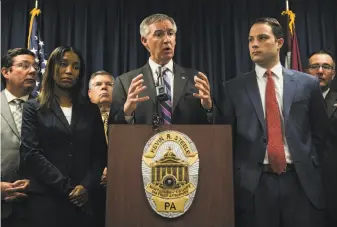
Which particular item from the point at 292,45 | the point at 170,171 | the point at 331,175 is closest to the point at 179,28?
the point at 292,45

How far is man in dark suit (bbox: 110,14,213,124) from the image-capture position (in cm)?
234

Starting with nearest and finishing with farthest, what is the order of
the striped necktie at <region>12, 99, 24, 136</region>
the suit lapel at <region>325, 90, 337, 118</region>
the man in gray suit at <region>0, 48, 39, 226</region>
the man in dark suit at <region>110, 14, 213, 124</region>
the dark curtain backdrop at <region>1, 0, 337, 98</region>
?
the man in dark suit at <region>110, 14, 213, 124</region> → the man in gray suit at <region>0, 48, 39, 226</region> → the striped necktie at <region>12, 99, 24, 136</region> → the suit lapel at <region>325, 90, 337, 118</region> → the dark curtain backdrop at <region>1, 0, 337, 98</region>

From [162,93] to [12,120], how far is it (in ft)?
3.79

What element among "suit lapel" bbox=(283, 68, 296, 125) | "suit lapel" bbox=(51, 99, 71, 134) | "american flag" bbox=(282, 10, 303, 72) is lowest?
→ "suit lapel" bbox=(51, 99, 71, 134)

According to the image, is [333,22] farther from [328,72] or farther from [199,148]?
[199,148]

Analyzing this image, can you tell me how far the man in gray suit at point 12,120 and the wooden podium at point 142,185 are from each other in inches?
29.9

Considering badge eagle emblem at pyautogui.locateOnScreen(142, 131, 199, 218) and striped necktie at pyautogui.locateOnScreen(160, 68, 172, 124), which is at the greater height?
striped necktie at pyautogui.locateOnScreen(160, 68, 172, 124)

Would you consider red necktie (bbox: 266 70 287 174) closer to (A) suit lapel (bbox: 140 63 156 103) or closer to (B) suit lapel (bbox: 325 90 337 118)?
(A) suit lapel (bbox: 140 63 156 103)

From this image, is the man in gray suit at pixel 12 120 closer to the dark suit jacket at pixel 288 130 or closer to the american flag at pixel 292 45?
the dark suit jacket at pixel 288 130

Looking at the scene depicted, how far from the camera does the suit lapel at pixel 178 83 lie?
2512 millimetres

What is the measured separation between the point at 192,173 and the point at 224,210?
24 cm

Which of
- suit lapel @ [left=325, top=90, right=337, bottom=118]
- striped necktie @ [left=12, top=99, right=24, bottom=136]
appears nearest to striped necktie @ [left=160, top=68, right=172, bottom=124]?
striped necktie @ [left=12, top=99, right=24, bottom=136]

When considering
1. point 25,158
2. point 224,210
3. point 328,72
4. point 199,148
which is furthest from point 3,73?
point 328,72

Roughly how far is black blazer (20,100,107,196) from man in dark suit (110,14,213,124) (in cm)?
27
